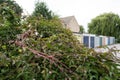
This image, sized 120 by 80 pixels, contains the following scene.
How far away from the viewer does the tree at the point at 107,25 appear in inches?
1340

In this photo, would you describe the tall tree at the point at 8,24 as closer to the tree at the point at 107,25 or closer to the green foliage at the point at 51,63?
the green foliage at the point at 51,63

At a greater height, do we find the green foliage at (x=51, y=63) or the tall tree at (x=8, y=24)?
the tall tree at (x=8, y=24)

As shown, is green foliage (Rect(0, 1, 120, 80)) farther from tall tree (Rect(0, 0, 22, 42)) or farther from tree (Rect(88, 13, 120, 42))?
tree (Rect(88, 13, 120, 42))

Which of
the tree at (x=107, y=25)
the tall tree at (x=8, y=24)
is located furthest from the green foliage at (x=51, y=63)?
the tree at (x=107, y=25)

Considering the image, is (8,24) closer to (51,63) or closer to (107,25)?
(51,63)

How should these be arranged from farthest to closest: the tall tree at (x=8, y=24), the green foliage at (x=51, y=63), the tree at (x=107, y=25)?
the tree at (x=107, y=25)
the tall tree at (x=8, y=24)
the green foliage at (x=51, y=63)

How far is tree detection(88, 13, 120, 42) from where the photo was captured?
112ft

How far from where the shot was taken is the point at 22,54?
4.37 ft

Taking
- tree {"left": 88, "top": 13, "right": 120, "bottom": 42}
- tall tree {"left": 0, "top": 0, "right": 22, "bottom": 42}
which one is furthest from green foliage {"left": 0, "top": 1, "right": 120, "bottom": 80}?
tree {"left": 88, "top": 13, "right": 120, "bottom": 42}

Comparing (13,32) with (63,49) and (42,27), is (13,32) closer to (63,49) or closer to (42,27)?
(42,27)

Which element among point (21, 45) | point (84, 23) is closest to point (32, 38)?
point (21, 45)

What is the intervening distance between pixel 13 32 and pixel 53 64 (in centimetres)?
63

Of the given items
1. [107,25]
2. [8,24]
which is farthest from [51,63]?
[107,25]

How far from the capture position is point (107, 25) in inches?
1340
